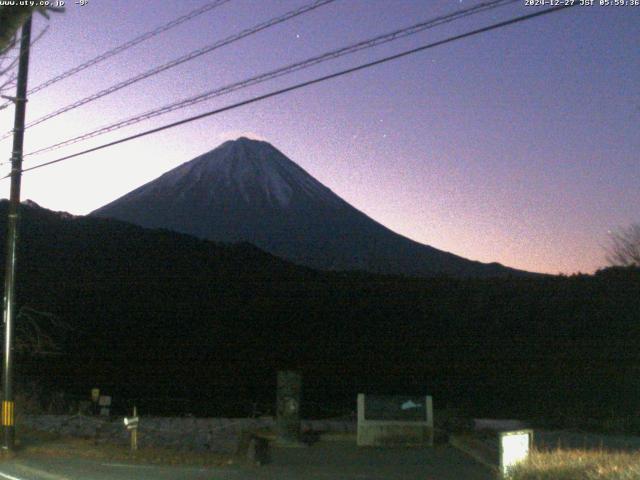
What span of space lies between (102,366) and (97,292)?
8180 millimetres

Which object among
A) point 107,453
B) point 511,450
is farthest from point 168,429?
point 511,450

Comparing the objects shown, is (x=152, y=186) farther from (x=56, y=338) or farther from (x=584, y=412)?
(x=584, y=412)

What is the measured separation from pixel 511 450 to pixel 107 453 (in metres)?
7.89

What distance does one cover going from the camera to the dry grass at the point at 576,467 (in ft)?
29.3

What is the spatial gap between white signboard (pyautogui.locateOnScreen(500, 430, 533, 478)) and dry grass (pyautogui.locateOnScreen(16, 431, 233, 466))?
535 cm

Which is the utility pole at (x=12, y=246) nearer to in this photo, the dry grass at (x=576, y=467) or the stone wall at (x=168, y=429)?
the stone wall at (x=168, y=429)

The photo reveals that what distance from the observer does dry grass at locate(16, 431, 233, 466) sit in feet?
48.7

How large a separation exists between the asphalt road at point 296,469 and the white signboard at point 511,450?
189 centimetres

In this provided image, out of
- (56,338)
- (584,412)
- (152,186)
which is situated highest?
(152,186)

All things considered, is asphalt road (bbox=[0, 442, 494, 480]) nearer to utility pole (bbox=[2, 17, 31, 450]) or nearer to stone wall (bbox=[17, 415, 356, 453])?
utility pole (bbox=[2, 17, 31, 450])

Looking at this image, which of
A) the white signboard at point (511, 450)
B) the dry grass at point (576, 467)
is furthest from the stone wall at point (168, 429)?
the dry grass at point (576, 467)

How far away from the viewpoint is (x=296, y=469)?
555 inches

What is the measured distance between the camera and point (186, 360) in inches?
1845

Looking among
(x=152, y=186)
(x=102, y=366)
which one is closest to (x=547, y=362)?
(x=102, y=366)
